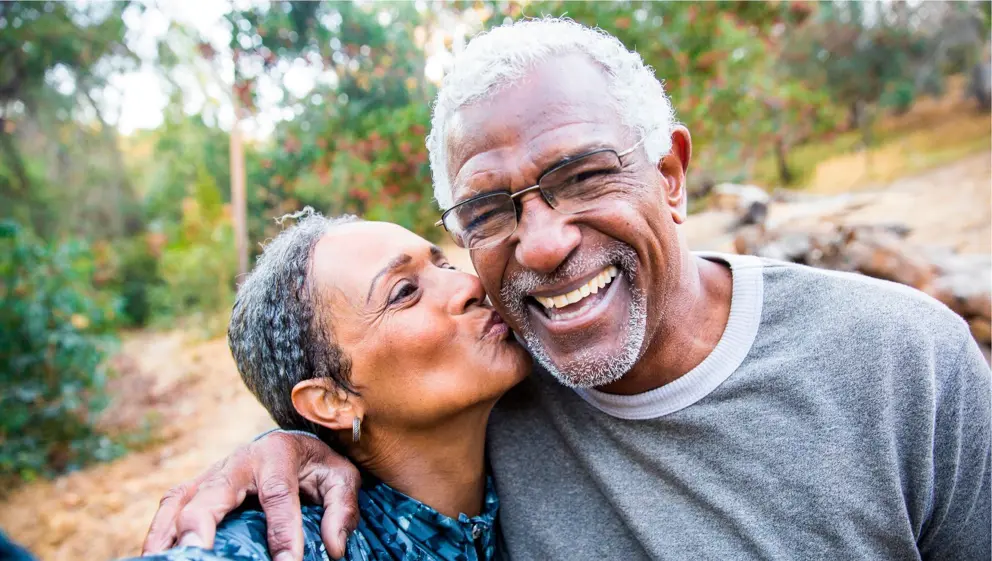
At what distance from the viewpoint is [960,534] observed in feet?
5.41

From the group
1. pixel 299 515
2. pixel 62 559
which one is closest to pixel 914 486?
pixel 299 515

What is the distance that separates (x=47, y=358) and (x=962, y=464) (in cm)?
704

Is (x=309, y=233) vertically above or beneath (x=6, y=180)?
beneath

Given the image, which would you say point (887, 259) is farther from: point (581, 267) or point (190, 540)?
point (190, 540)

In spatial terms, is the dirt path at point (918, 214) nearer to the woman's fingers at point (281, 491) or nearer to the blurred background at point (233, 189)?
the blurred background at point (233, 189)

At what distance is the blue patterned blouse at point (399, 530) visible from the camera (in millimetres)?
1582

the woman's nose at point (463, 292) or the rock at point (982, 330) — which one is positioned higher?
the woman's nose at point (463, 292)

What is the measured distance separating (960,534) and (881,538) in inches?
8.2

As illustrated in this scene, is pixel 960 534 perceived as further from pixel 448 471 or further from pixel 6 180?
pixel 6 180

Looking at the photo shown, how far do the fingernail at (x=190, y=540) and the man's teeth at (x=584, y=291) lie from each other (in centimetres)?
107

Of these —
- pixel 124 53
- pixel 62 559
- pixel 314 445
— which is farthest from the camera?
pixel 124 53

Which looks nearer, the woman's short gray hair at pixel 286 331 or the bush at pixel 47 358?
the woman's short gray hair at pixel 286 331

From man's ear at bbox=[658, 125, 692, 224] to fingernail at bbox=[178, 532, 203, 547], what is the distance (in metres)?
1.59

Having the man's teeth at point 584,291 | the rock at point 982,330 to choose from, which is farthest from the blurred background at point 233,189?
the man's teeth at point 584,291
